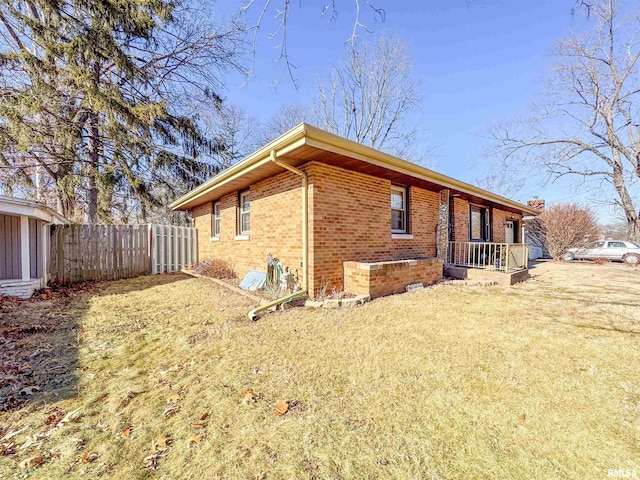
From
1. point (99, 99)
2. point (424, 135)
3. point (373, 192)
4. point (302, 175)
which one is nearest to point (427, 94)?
point (424, 135)

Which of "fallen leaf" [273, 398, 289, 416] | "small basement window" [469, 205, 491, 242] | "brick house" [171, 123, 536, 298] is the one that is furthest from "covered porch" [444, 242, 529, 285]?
"fallen leaf" [273, 398, 289, 416]

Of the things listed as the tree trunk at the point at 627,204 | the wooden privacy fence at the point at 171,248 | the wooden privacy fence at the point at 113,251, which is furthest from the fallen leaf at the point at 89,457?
the tree trunk at the point at 627,204

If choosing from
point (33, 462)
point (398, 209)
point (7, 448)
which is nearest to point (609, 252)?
point (398, 209)

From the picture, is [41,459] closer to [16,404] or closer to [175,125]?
[16,404]

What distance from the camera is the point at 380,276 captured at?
5652 millimetres

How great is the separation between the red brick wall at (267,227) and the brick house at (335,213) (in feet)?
0.08

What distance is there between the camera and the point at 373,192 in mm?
6594

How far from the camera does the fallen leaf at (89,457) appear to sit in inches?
69.0

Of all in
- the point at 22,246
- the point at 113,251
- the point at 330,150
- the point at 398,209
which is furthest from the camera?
the point at 113,251

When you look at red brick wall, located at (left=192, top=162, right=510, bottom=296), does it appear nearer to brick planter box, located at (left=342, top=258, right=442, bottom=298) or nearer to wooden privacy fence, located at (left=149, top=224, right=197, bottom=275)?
brick planter box, located at (left=342, top=258, right=442, bottom=298)

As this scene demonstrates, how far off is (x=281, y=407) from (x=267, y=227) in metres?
5.04

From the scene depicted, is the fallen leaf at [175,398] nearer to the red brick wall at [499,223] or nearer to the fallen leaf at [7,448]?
the fallen leaf at [7,448]

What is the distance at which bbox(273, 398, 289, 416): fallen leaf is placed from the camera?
2.18 metres

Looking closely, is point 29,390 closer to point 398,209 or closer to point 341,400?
point 341,400
